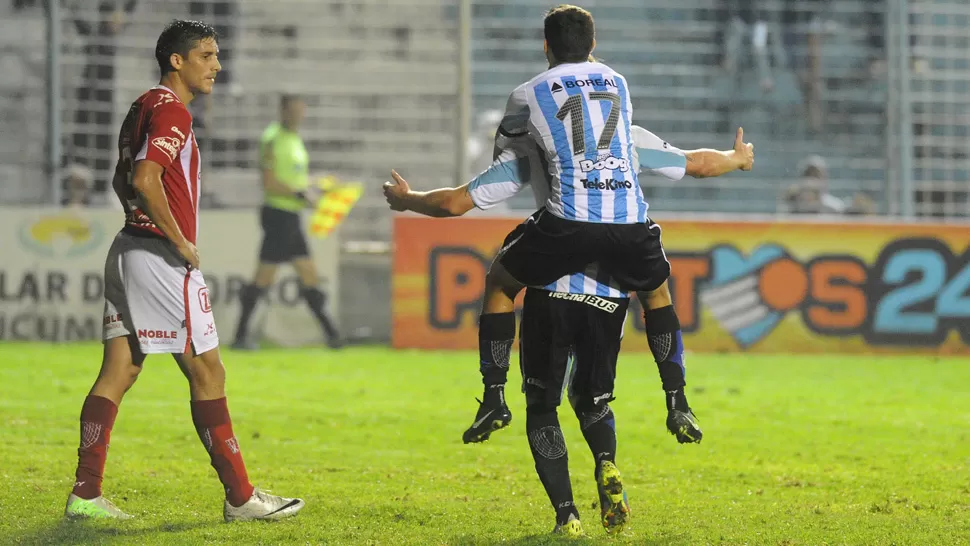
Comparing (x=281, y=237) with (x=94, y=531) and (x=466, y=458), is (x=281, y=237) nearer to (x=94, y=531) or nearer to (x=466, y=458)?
(x=466, y=458)

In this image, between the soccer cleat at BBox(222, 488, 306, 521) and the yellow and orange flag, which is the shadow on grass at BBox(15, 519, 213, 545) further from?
the yellow and orange flag

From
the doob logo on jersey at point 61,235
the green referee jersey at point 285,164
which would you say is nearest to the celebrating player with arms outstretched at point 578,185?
the green referee jersey at point 285,164

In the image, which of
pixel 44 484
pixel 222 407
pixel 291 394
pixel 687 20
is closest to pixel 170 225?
pixel 222 407

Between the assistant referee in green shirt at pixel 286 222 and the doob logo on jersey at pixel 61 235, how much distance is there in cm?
158

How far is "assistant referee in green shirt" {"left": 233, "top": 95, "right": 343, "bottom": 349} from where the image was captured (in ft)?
47.4

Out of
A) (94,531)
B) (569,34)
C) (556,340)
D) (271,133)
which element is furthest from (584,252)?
→ (271,133)

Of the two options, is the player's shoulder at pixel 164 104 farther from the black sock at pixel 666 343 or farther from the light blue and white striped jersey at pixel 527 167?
the black sock at pixel 666 343

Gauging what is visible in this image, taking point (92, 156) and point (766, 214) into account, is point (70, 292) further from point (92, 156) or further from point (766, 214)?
point (766, 214)

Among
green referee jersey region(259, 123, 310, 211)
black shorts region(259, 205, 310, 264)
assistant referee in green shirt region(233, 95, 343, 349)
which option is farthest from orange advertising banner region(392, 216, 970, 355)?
green referee jersey region(259, 123, 310, 211)

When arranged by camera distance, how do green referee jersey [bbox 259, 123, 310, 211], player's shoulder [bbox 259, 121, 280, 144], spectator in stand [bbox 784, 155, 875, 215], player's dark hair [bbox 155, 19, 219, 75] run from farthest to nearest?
spectator in stand [bbox 784, 155, 875, 215], player's shoulder [bbox 259, 121, 280, 144], green referee jersey [bbox 259, 123, 310, 211], player's dark hair [bbox 155, 19, 219, 75]

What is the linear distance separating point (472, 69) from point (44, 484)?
34.1 ft

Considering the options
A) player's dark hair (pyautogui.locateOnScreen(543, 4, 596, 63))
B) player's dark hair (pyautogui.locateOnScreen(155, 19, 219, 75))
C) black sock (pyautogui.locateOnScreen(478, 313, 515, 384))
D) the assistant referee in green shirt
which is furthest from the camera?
the assistant referee in green shirt

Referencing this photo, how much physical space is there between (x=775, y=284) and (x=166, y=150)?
31.5 ft

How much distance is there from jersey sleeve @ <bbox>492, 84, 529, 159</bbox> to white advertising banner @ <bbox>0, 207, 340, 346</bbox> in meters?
9.40
